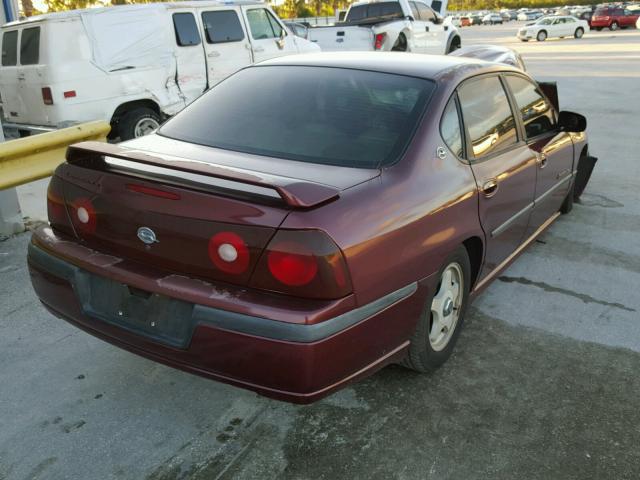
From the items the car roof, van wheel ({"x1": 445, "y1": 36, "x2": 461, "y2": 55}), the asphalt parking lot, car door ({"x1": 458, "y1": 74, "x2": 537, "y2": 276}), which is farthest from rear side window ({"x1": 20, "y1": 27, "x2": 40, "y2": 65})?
van wheel ({"x1": 445, "y1": 36, "x2": 461, "y2": 55})

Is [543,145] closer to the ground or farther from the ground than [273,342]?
farther from the ground

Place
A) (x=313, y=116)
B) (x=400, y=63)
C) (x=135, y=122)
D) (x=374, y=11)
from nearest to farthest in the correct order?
(x=313, y=116)
(x=400, y=63)
(x=135, y=122)
(x=374, y=11)

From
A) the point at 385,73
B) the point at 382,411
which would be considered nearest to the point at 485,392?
the point at 382,411

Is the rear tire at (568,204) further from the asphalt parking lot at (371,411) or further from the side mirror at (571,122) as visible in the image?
the asphalt parking lot at (371,411)

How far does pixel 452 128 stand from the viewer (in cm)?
310

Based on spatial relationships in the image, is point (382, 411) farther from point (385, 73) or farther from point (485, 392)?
point (385, 73)

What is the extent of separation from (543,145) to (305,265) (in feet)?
8.65

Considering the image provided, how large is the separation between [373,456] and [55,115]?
6908 millimetres

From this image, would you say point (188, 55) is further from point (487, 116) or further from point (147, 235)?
point (147, 235)

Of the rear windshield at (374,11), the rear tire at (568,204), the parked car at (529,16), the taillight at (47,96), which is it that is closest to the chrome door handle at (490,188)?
the rear tire at (568,204)

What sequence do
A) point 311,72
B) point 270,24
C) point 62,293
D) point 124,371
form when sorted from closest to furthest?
point 62,293
point 124,371
point 311,72
point 270,24

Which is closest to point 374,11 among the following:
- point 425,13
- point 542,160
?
point 425,13

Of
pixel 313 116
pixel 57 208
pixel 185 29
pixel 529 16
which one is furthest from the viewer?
pixel 529 16

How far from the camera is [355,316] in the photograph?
2.33m
